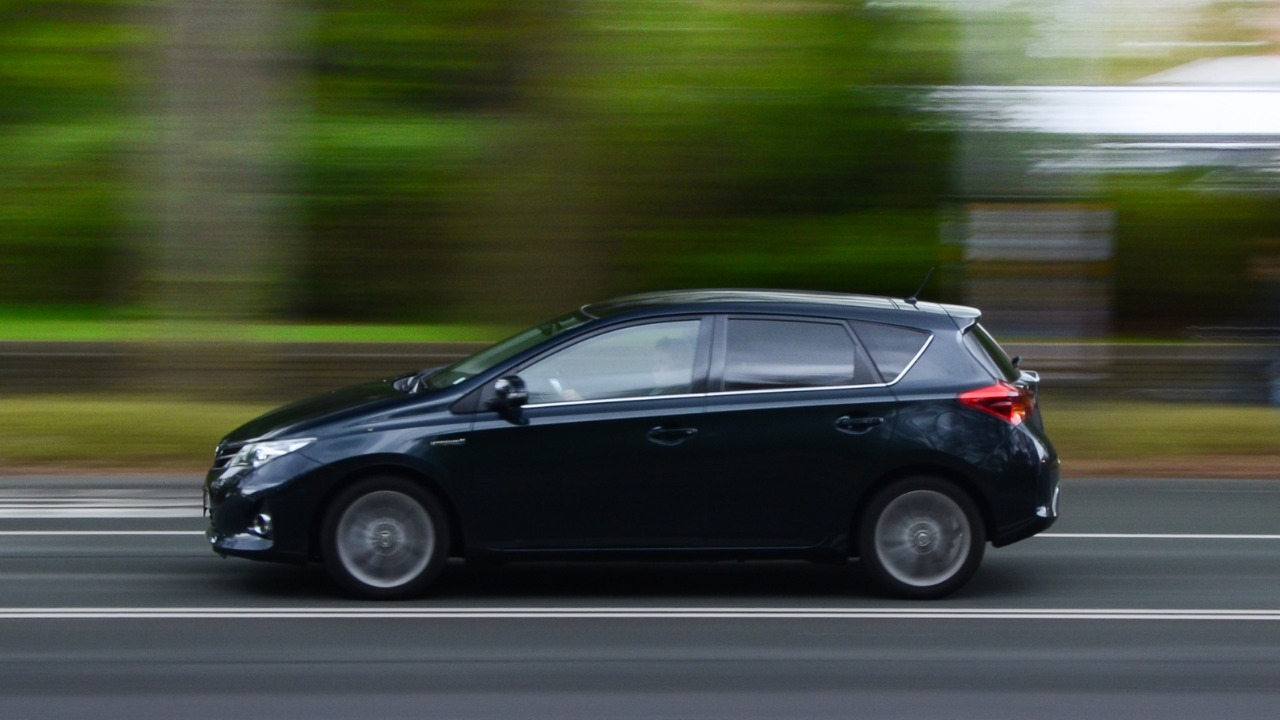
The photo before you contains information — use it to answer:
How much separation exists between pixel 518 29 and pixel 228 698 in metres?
12.0

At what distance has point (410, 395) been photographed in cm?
721

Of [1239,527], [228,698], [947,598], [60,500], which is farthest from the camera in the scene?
[60,500]

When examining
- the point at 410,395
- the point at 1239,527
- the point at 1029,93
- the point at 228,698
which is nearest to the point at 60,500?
the point at 410,395

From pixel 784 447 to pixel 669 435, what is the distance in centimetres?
53

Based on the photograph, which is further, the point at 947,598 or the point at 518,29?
the point at 518,29

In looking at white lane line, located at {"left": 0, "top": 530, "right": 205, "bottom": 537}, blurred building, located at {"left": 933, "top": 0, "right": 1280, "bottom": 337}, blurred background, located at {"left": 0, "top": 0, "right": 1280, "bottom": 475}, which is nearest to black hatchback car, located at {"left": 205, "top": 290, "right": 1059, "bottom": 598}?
white lane line, located at {"left": 0, "top": 530, "right": 205, "bottom": 537}

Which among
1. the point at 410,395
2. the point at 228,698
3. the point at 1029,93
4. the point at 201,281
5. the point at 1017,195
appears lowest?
the point at 228,698

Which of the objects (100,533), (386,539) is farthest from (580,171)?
(386,539)

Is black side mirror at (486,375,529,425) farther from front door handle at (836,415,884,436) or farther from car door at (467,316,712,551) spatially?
front door handle at (836,415,884,436)

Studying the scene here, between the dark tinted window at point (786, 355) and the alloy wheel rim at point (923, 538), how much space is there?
65cm

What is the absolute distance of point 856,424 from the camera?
7109mm

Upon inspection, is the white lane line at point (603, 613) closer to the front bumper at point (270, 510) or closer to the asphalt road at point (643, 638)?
the asphalt road at point (643, 638)

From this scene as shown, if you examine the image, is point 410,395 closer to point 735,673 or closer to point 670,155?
point 735,673

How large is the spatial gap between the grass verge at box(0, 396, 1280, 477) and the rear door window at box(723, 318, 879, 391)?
537 centimetres
